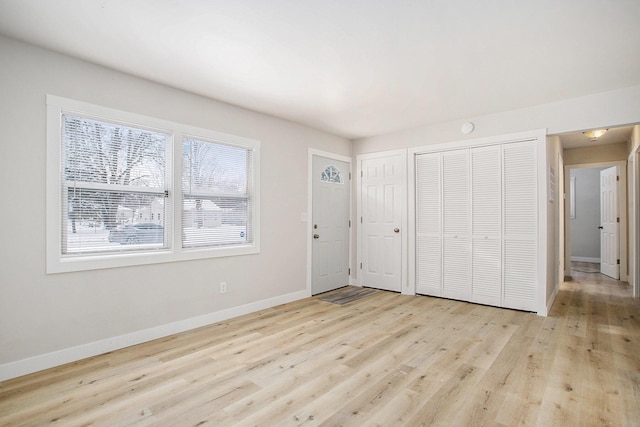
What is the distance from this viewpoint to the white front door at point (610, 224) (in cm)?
612

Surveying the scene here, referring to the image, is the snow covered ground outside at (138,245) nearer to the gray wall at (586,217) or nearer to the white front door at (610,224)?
the white front door at (610,224)

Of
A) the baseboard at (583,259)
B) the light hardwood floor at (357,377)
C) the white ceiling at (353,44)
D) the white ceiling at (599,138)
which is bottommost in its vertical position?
the light hardwood floor at (357,377)

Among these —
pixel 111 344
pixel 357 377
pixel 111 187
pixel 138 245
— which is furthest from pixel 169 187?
pixel 357 377

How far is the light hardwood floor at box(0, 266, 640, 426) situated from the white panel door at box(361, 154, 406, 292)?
149 cm

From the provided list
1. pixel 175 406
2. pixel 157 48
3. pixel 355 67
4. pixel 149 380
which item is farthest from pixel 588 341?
pixel 157 48

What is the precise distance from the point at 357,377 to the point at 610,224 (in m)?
6.62

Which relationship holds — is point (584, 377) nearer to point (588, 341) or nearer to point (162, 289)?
point (588, 341)

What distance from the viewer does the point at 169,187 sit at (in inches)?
134

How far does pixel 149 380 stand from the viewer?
8.03 feet

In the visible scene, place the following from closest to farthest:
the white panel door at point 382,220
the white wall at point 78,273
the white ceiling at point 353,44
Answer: the white ceiling at point 353,44, the white wall at point 78,273, the white panel door at point 382,220

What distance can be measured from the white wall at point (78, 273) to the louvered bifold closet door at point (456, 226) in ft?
8.46

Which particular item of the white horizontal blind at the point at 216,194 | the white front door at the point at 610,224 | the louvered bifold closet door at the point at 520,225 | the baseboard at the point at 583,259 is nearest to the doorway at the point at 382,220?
the louvered bifold closet door at the point at 520,225

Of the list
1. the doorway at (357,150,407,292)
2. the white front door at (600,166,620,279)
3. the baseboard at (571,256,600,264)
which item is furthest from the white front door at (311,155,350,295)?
the baseboard at (571,256,600,264)

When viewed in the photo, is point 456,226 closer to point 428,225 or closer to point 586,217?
point 428,225
